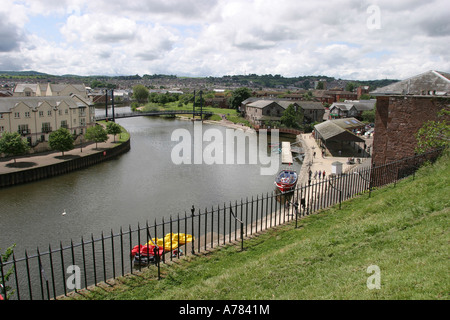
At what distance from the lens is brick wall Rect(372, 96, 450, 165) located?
→ 17.5m

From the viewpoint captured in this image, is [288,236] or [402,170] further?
[402,170]

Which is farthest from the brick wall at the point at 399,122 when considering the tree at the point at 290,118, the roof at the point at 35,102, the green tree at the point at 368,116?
the green tree at the point at 368,116

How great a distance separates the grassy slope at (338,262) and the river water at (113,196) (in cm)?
1002

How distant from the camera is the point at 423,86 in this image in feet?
61.9

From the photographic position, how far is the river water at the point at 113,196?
68.7ft

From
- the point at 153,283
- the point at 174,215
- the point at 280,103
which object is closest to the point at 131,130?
the point at 280,103

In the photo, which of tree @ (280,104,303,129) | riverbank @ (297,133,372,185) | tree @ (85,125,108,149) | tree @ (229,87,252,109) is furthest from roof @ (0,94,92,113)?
tree @ (229,87,252,109)

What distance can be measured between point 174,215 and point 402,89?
15537 millimetres

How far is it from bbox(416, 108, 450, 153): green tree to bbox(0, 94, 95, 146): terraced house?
37.7m

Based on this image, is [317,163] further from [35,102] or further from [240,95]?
[240,95]

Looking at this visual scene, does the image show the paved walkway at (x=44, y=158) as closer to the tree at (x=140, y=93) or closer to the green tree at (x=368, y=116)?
the green tree at (x=368, y=116)
